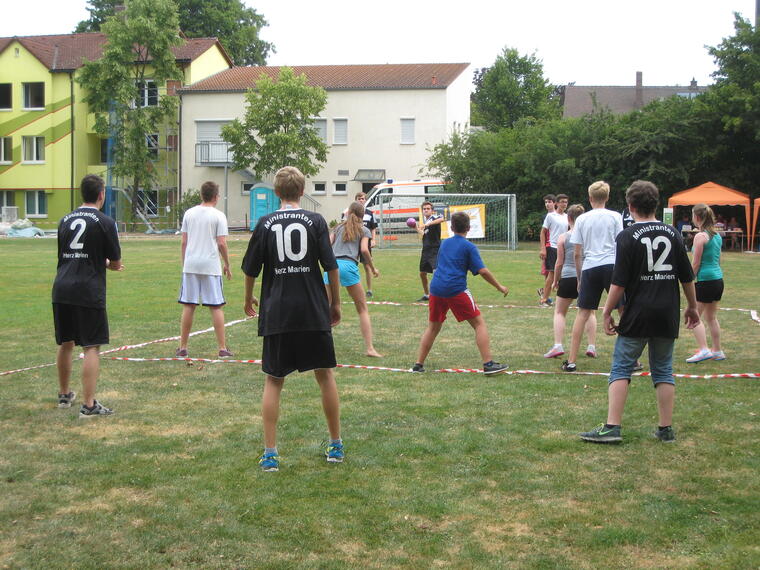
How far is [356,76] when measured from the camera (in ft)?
164

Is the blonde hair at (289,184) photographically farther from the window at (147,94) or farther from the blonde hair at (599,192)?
the window at (147,94)

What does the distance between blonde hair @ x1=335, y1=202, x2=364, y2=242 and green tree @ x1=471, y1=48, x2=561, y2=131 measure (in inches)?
2294

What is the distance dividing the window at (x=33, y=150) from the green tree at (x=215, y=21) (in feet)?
42.3

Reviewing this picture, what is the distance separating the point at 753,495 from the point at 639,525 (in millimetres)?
→ 904

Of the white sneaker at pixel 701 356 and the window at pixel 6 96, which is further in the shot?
the window at pixel 6 96

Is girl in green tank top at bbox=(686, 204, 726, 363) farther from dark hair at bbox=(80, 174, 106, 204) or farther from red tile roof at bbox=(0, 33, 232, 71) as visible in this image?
red tile roof at bbox=(0, 33, 232, 71)

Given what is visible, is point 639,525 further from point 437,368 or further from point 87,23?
point 87,23

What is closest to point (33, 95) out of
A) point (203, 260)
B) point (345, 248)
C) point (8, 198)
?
point (8, 198)

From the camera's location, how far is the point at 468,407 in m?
7.20

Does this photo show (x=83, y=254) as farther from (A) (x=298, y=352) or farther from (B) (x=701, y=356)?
(B) (x=701, y=356)

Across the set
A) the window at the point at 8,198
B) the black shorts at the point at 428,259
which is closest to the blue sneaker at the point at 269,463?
the black shorts at the point at 428,259

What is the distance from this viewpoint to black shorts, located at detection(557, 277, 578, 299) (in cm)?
932

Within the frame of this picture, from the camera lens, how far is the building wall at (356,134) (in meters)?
47.6

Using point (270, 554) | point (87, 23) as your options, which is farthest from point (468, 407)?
point (87, 23)
